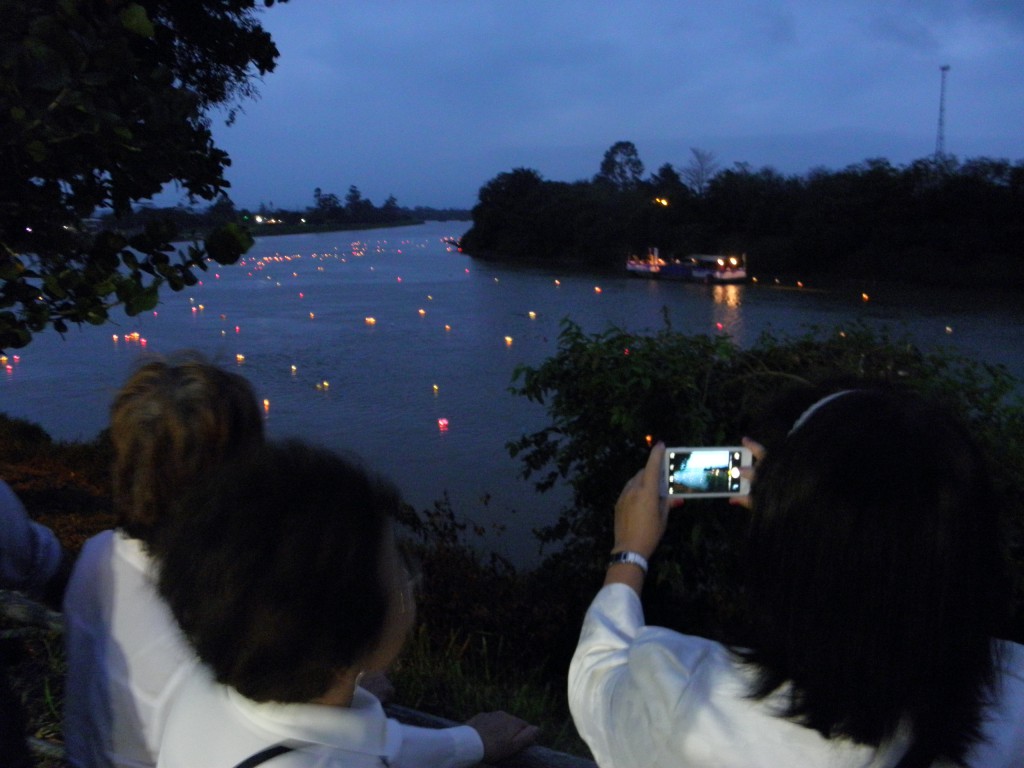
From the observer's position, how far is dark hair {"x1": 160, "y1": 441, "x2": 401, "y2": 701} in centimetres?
126

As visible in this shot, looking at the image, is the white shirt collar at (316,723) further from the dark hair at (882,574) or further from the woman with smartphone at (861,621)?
the dark hair at (882,574)

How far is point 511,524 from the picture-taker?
24.5 feet

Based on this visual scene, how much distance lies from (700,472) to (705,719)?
1.86 ft

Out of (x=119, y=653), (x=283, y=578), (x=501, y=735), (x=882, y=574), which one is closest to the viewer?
(x=882, y=574)

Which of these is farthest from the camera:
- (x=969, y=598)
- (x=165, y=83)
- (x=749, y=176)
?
(x=749, y=176)

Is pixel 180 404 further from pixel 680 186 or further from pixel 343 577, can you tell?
pixel 680 186

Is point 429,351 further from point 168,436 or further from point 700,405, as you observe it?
point 168,436

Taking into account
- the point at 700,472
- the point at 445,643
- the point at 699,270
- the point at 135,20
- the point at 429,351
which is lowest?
the point at 445,643

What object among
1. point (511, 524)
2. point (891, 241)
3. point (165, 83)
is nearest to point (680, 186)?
point (891, 241)

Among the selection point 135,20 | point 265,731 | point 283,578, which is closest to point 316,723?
point 265,731

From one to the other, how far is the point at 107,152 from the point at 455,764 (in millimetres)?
3244

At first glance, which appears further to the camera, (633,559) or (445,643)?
(445,643)

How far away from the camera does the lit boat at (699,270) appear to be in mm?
22519

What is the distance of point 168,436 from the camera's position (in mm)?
1984
